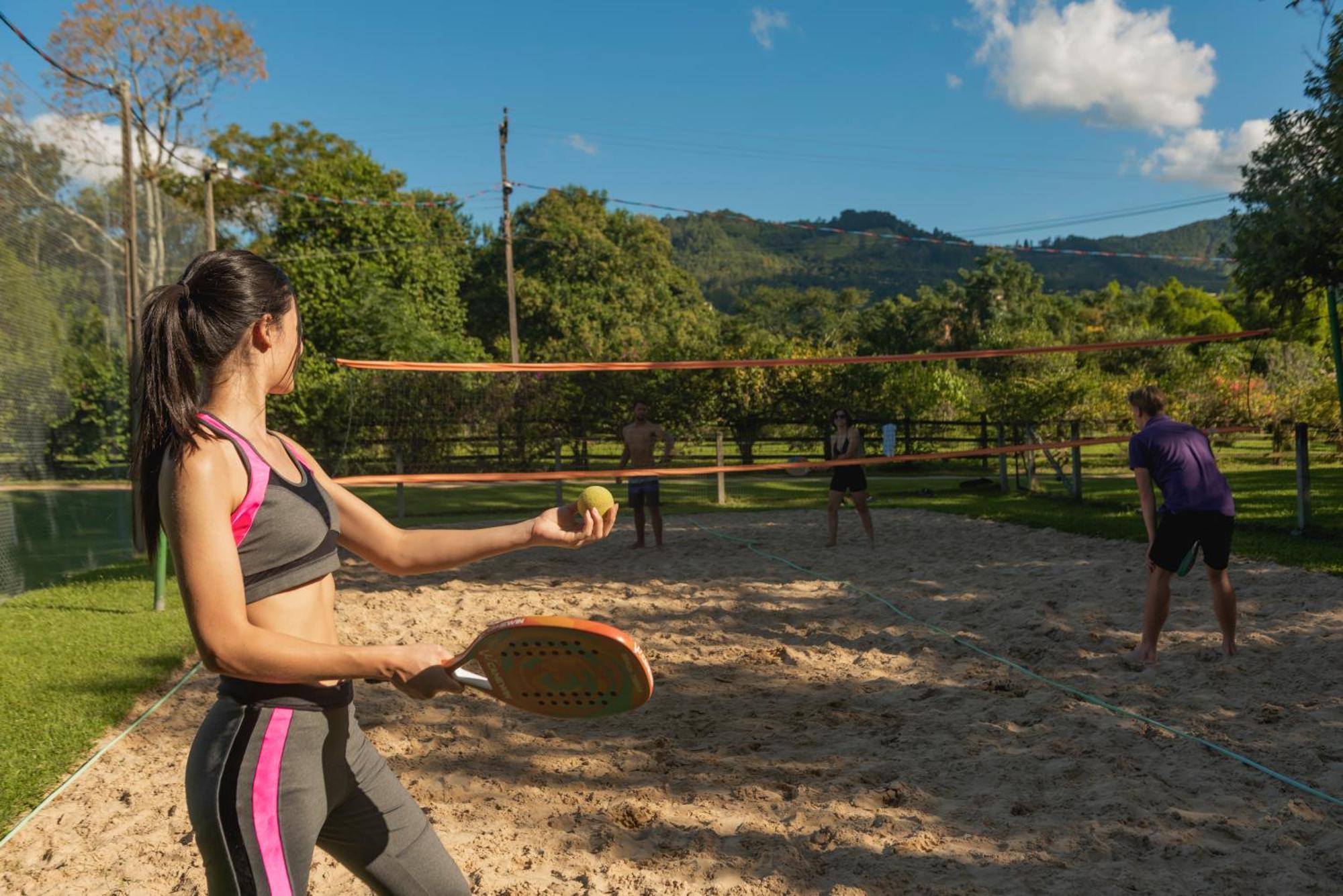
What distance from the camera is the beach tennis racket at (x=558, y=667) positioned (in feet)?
5.30

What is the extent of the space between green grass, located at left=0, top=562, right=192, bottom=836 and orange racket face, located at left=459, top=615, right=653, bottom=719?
2931mm

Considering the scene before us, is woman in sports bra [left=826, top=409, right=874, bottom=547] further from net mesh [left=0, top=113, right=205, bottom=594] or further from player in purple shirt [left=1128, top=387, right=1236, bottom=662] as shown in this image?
net mesh [left=0, top=113, right=205, bottom=594]

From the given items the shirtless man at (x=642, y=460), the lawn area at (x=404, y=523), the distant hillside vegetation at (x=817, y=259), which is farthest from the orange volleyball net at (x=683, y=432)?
the distant hillside vegetation at (x=817, y=259)

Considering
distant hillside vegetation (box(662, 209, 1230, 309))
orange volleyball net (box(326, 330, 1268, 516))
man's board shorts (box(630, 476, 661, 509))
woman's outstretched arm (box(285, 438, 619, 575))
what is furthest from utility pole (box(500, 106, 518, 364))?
distant hillside vegetation (box(662, 209, 1230, 309))

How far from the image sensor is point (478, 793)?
382 centimetres

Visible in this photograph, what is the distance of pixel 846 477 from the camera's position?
9328mm

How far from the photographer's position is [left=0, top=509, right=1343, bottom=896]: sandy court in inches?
122

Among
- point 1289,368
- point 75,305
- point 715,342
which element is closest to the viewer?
point 75,305

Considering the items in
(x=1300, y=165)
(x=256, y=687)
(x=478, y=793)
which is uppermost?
(x=1300, y=165)

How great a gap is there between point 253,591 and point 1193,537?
4785 mm

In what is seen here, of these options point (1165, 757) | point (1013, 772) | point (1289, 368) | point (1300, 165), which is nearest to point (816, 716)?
point (1013, 772)

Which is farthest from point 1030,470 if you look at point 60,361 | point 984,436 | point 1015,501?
point 60,361

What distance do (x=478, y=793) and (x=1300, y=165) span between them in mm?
7921

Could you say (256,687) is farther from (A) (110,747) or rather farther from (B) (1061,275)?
(B) (1061,275)
